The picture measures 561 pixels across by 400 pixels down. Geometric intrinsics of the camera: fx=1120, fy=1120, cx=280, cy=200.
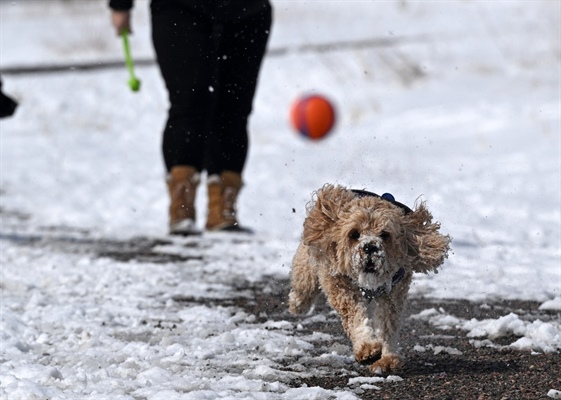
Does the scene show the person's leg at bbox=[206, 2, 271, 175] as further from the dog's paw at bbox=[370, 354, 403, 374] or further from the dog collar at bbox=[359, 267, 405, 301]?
the dog's paw at bbox=[370, 354, 403, 374]

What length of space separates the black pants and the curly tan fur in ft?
8.95

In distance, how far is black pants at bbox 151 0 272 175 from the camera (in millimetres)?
6848

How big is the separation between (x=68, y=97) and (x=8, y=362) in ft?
43.9

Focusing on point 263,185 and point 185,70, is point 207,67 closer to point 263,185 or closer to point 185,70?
point 185,70

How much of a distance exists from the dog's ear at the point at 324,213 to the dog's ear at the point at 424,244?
10.1 inches

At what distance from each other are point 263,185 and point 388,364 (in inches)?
245

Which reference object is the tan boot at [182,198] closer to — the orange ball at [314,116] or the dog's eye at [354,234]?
the dog's eye at [354,234]

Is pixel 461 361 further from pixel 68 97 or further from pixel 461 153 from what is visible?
pixel 68 97

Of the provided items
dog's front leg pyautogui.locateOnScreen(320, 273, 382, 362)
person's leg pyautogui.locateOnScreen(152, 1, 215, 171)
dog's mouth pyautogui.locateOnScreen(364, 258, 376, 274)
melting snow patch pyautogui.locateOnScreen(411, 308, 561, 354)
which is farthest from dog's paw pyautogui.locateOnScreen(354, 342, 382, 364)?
person's leg pyautogui.locateOnScreen(152, 1, 215, 171)

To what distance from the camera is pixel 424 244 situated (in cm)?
415

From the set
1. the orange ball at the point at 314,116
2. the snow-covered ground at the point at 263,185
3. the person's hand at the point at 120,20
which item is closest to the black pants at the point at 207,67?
the person's hand at the point at 120,20

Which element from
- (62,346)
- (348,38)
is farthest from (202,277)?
(348,38)

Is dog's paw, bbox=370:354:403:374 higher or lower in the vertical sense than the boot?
lower

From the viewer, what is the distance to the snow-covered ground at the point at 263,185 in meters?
4.31
